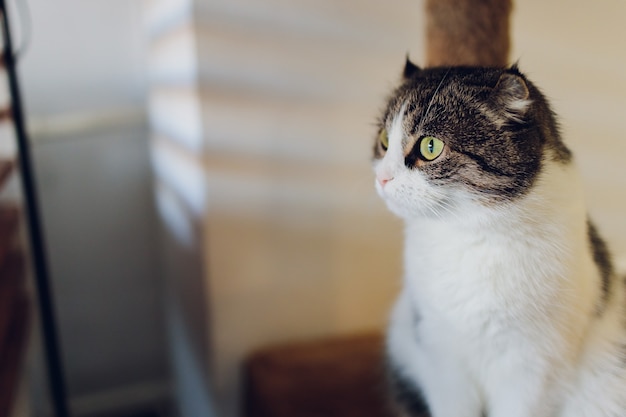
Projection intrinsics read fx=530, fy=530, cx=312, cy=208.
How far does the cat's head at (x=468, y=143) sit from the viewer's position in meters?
Answer: 0.55

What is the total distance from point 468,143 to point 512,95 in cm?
6

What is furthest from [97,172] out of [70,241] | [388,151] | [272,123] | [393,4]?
[388,151]

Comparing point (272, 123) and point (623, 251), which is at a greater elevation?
point (272, 123)

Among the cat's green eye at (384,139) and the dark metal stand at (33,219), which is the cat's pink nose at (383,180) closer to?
the cat's green eye at (384,139)

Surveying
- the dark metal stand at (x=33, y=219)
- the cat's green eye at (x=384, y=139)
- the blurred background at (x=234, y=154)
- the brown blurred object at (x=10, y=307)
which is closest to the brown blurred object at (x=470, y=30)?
the blurred background at (x=234, y=154)

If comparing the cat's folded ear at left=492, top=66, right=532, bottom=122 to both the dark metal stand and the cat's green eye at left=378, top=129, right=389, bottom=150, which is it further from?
the dark metal stand

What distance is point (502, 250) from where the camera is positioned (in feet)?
1.93

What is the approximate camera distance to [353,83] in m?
1.05

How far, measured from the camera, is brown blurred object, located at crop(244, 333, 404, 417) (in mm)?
952

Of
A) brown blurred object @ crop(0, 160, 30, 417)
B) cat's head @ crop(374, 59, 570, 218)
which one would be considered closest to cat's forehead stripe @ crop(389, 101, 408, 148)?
cat's head @ crop(374, 59, 570, 218)

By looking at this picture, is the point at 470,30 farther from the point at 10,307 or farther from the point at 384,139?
the point at 10,307

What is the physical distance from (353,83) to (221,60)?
0.86 feet

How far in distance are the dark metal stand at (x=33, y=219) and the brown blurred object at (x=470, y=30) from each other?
0.66 meters

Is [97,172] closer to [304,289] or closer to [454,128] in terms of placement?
[304,289]
